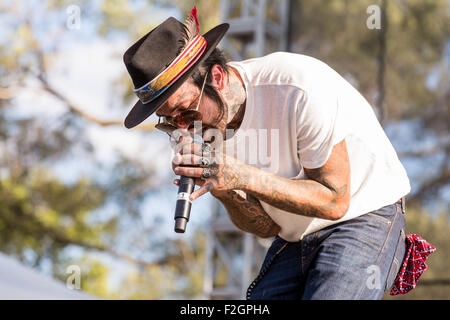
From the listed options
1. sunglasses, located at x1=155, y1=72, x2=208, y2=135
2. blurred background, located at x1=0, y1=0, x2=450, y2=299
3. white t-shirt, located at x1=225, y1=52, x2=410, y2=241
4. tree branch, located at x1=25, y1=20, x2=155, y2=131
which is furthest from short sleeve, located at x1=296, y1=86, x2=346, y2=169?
tree branch, located at x1=25, y1=20, x2=155, y2=131

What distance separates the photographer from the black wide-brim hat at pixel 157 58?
4.84 feet

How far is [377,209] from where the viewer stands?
1484 mm

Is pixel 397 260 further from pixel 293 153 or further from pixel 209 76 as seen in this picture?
pixel 209 76

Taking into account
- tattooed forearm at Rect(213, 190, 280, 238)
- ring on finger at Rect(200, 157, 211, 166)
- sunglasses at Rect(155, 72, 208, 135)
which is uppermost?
sunglasses at Rect(155, 72, 208, 135)

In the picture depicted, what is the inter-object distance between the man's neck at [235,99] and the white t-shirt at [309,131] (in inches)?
Result: 1.0

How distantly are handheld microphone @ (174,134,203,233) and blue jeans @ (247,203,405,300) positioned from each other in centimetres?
36

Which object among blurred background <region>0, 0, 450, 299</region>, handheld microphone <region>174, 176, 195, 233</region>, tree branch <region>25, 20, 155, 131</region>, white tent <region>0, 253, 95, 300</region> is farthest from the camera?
tree branch <region>25, 20, 155, 131</region>

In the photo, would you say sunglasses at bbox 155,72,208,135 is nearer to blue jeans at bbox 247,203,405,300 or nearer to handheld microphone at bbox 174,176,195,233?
handheld microphone at bbox 174,176,195,233

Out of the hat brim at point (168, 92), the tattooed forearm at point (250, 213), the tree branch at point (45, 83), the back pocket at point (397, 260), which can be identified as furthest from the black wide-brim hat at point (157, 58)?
the tree branch at point (45, 83)

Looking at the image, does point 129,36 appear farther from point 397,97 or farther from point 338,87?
point 338,87

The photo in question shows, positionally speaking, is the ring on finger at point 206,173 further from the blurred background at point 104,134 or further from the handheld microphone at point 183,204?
the blurred background at point 104,134

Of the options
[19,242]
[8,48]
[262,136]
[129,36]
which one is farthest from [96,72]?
[262,136]

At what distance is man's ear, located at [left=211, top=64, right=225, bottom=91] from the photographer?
5.09 feet

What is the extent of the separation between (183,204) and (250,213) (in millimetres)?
470
